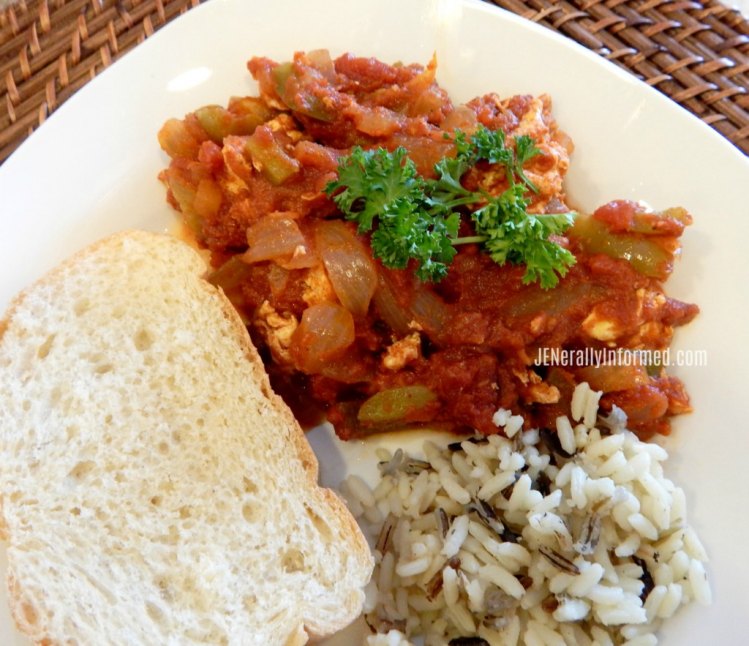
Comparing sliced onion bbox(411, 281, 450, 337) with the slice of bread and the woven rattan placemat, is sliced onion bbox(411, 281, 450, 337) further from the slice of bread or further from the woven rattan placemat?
the woven rattan placemat

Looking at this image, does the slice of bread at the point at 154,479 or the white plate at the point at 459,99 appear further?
the white plate at the point at 459,99

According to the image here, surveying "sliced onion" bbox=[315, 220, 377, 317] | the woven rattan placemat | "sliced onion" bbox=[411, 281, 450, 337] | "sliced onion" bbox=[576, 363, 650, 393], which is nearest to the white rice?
"sliced onion" bbox=[576, 363, 650, 393]

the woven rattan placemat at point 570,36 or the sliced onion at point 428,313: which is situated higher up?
the woven rattan placemat at point 570,36

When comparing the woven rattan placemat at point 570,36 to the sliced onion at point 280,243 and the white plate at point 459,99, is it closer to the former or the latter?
the white plate at point 459,99

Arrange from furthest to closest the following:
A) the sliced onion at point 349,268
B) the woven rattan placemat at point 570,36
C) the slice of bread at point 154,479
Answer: the woven rattan placemat at point 570,36 < the sliced onion at point 349,268 < the slice of bread at point 154,479

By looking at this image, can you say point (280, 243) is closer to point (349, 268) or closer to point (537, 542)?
point (349, 268)

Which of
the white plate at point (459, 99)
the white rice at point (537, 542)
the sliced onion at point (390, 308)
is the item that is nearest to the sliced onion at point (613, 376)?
the white rice at point (537, 542)

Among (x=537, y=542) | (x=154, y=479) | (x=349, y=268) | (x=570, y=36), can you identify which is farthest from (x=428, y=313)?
(x=570, y=36)

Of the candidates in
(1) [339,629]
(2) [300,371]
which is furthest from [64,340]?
(1) [339,629]
